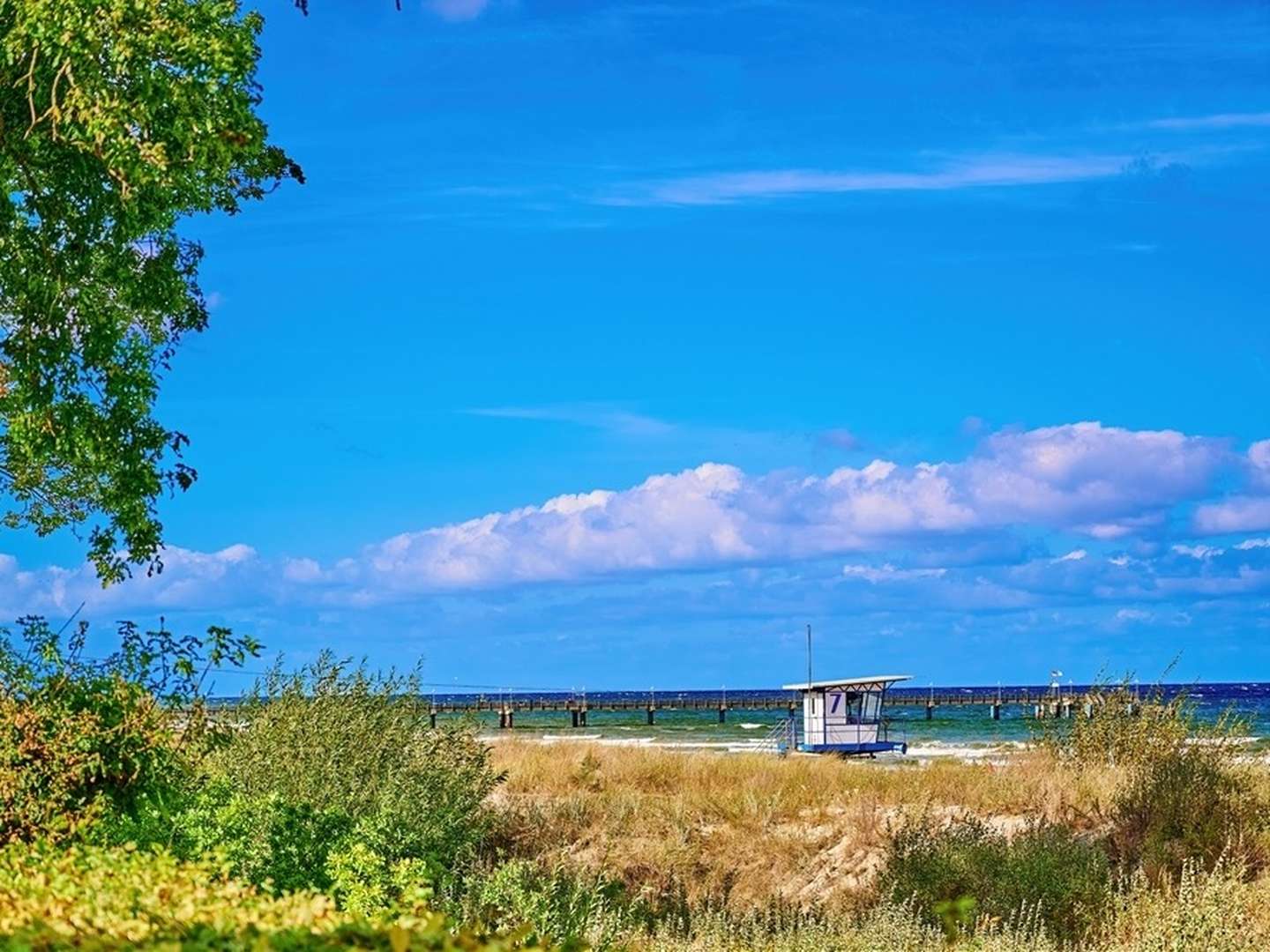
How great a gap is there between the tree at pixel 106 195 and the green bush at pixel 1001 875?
8313mm

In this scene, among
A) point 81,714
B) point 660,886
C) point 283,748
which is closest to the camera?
point 81,714

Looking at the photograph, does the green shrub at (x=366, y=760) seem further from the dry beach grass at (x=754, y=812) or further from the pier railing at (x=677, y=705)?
the pier railing at (x=677, y=705)

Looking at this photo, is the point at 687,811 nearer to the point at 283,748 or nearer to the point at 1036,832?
the point at 1036,832

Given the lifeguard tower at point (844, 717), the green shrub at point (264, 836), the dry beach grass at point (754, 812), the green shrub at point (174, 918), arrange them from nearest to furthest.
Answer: the green shrub at point (174, 918)
the green shrub at point (264, 836)
the dry beach grass at point (754, 812)
the lifeguard tower at point (844, 717)

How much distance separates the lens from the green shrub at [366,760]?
14953 millimetres

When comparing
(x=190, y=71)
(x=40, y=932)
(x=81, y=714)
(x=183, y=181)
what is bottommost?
(x=40, y=932)

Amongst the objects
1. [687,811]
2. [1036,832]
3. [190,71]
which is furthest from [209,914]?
[687,811]

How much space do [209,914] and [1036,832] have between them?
1417 centimetres

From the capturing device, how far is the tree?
1117 cm

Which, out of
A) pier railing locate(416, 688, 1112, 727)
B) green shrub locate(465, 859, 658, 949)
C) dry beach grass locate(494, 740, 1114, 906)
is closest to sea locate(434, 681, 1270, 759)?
pier railing locate(416, 688, 1112, 727)

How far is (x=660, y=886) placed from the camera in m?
18.5

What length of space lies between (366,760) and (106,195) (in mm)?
6284

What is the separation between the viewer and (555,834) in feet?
66.7

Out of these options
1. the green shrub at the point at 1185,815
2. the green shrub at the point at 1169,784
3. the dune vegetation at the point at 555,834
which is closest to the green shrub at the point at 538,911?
the dune vegetation at the point at 555,834
